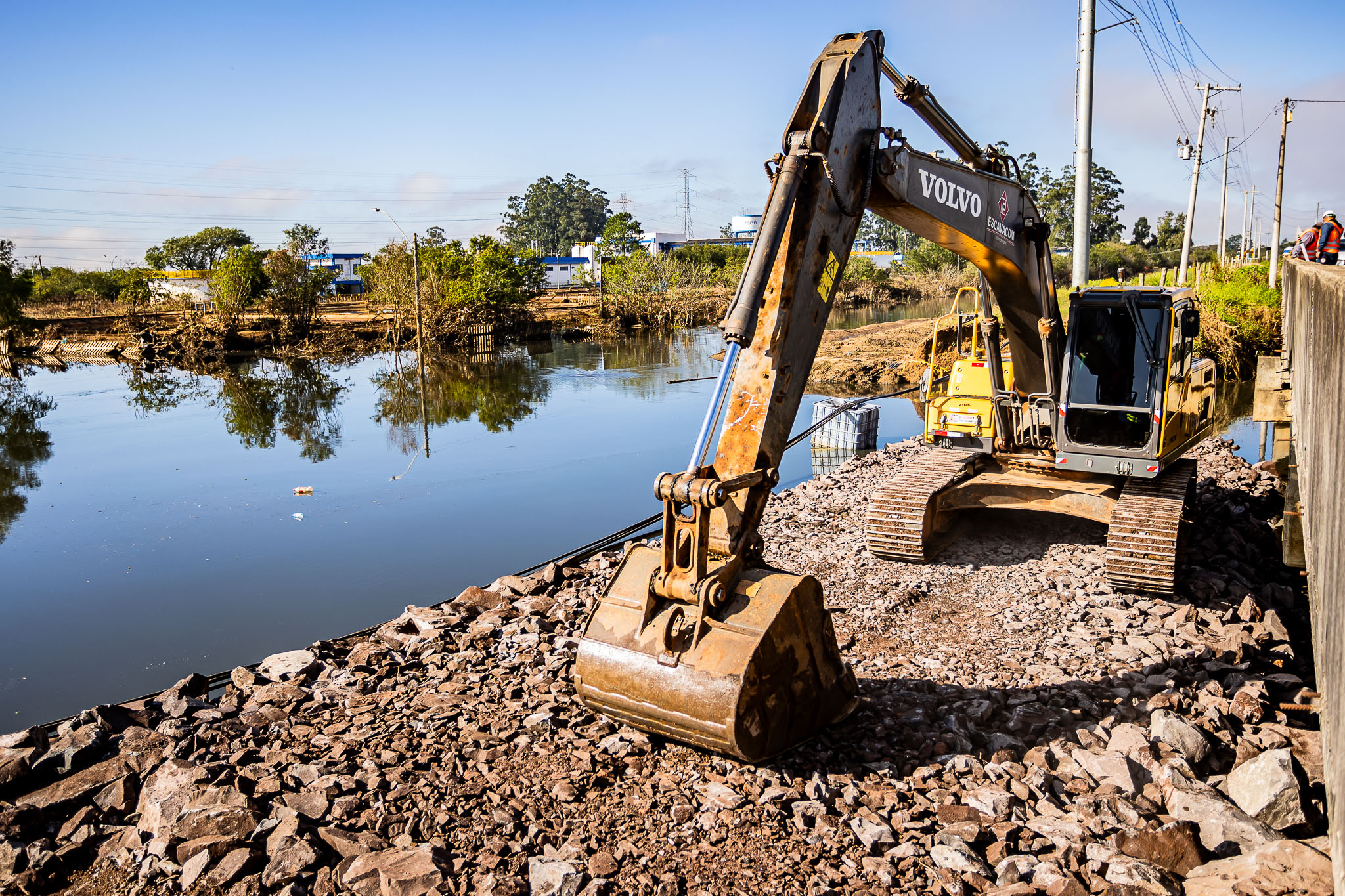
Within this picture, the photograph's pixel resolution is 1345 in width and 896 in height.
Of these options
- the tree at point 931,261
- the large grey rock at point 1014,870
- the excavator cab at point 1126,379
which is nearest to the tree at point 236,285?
the excavator cab at point 1126,379

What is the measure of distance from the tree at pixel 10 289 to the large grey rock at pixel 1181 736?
153 ft

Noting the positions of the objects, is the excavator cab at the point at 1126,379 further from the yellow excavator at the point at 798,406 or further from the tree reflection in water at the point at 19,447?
the tree reflection in water at the point at 19,447

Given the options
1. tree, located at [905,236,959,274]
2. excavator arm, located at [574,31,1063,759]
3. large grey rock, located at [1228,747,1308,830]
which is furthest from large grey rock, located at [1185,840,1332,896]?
tree, located at [905,236,959,274]

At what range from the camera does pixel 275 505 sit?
13.4m

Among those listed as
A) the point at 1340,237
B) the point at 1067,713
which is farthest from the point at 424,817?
the point at 1340,237

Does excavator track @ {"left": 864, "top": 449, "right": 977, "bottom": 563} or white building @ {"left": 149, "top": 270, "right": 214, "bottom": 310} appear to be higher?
white building @ {"left": 149, "top": 270, "right": 214, "bottom": 310}

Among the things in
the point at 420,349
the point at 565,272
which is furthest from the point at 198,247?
the point at 420,349

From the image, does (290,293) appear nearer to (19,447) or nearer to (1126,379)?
(19,447)

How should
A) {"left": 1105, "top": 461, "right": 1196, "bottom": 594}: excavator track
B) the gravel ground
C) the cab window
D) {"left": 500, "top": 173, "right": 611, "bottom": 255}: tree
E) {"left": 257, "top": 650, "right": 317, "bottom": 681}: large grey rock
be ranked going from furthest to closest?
{"left": 500, "top": 173, "right": 611, "bottom": 255}: tree < the cab window < {"left": 1105, "top": 461, "right": 1196, "bottom": 594}: excavator track < {"left": 257, "top": 650, "right": 317, "bottom": 681}: large grey rock < the gravel ground

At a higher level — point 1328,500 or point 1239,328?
point 1239,328

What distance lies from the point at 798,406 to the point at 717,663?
143 centimetres

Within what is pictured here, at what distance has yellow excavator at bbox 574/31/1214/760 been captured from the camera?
4.28 meters

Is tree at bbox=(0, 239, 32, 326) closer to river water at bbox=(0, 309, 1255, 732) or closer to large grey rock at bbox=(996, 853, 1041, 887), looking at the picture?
river water at bbox=(0, 309, 1255, 732)

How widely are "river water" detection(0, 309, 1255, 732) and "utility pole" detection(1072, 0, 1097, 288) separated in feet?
17.3
